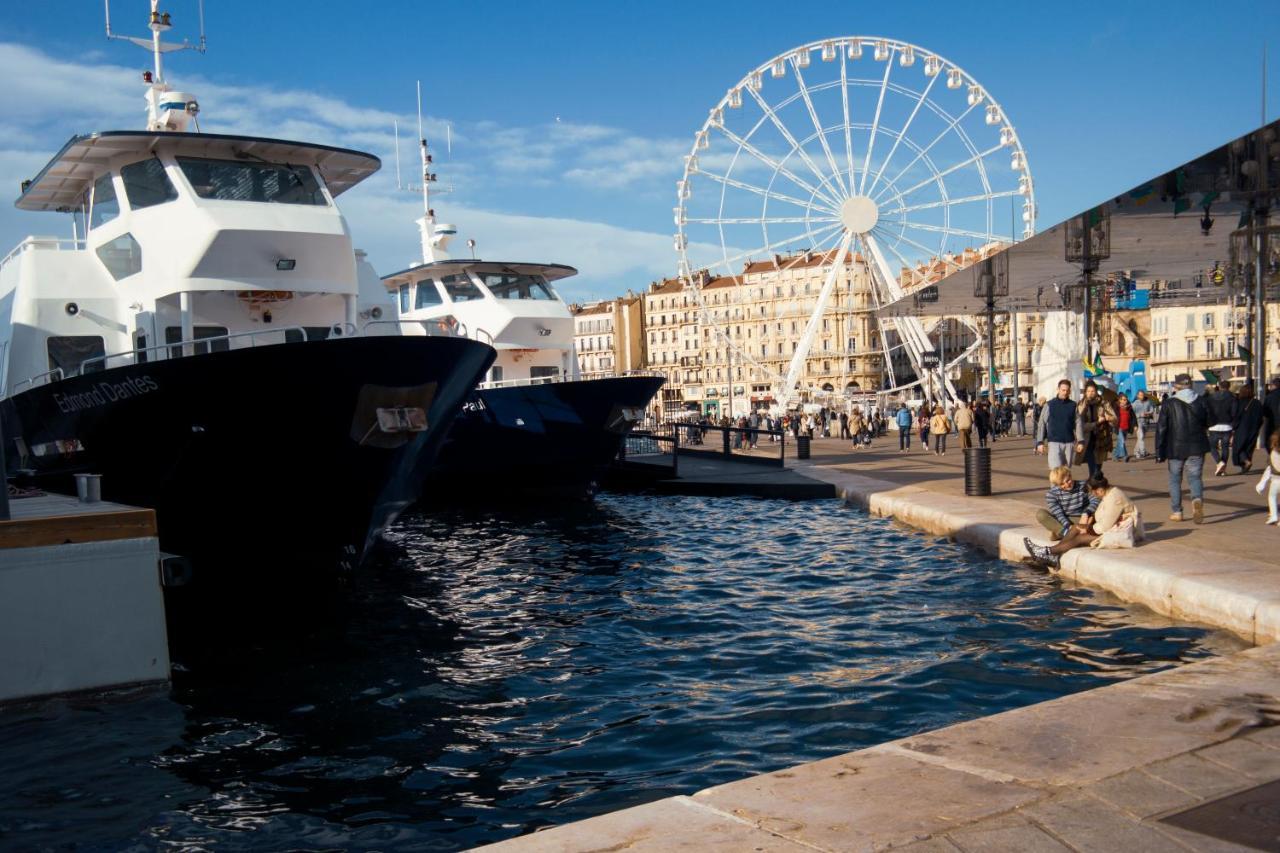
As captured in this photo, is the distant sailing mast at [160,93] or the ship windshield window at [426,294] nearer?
the distant sailing mast at [160,93]

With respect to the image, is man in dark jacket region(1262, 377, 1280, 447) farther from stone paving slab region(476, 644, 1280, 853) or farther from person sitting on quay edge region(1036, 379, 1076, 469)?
stone paving slab region(476, 644, 1280, 853)

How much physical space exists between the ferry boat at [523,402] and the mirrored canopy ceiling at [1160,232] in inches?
320

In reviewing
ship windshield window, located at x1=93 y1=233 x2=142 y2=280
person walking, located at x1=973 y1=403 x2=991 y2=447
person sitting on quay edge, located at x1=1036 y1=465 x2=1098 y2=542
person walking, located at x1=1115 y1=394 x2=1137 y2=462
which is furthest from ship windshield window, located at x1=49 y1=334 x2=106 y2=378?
person walking, located at x1=973 y1=403 x2=991 y2=447

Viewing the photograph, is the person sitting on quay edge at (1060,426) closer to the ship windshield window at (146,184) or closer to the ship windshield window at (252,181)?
the ship windshield window at (252,181)

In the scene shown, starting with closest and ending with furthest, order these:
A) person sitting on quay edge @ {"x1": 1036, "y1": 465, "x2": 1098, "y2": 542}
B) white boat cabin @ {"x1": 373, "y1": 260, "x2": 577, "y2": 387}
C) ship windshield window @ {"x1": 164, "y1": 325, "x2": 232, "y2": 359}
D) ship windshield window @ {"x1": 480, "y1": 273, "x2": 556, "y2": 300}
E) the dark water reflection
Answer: the dark water reflection
person sitting on quay edge @ {"x1": 1036, "y1": 465, "x2": 1098, "y2": 542}
ship windshield window @ {"x1": 164, "y1": 325, "x2": 232, "y2": 359}
white boat cabin @ {"x1": 373, "y1": 260, "x2": 577, "y2": 387}
ship windshield window @ {"x1": 480, "y1": 273, "x2": 556, "y2": 300}

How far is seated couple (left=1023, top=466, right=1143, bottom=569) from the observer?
10.5 meters

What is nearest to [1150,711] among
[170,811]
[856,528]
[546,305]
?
[170,811]

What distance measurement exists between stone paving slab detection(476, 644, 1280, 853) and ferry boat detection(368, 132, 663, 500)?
44.1 ft

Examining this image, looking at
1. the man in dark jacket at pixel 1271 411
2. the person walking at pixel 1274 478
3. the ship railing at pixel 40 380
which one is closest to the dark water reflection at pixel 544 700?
the person walking at pixel 1274 478

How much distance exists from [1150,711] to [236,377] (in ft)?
27.6

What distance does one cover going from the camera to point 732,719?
270 inches

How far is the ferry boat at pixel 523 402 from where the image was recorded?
A: 20.0m

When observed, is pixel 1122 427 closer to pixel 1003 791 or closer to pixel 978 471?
pixel 978 471

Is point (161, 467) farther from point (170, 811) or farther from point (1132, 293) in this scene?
point (1132, 293)
